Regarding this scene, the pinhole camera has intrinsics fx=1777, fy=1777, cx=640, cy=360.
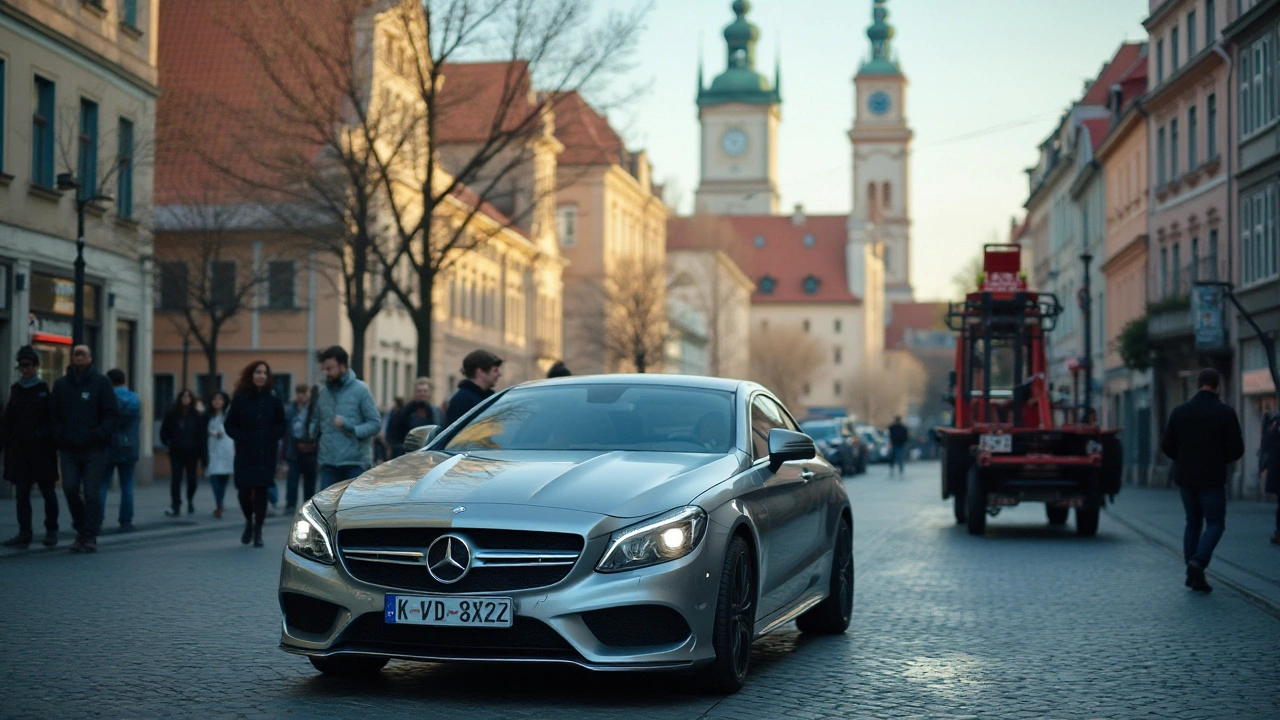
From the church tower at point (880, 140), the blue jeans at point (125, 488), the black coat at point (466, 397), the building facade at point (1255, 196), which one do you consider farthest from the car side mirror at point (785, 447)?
the church tower at point (880, 140)

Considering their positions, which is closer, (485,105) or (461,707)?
(461,707)

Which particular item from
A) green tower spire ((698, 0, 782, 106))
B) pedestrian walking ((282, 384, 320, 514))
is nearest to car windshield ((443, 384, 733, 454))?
pedestrian walking ((282, 384, 320, 514))

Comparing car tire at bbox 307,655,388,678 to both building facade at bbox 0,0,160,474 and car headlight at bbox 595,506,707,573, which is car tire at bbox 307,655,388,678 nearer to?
car headlight at bbox 595,506,707,573

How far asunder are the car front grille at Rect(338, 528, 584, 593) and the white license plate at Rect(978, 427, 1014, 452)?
51.0 feet

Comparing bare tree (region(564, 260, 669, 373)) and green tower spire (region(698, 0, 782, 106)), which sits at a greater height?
green tower spire (region(698, 0, 782, 106))

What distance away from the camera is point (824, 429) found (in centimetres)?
5534

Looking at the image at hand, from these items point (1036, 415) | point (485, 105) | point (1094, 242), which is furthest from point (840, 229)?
point (1036, 415)

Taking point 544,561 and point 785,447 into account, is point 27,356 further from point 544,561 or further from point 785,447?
point 544,561

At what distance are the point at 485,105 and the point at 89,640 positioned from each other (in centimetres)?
2955

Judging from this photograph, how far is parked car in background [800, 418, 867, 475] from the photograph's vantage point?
178 feet

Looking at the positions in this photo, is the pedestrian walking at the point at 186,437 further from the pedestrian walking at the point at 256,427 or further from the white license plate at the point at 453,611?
Answer: the white license plate at the point at 453,611

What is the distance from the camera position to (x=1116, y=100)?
57.1 meters

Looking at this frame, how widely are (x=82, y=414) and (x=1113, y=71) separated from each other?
59.4 metres

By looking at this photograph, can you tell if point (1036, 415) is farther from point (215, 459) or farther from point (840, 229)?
point (840, 229)
